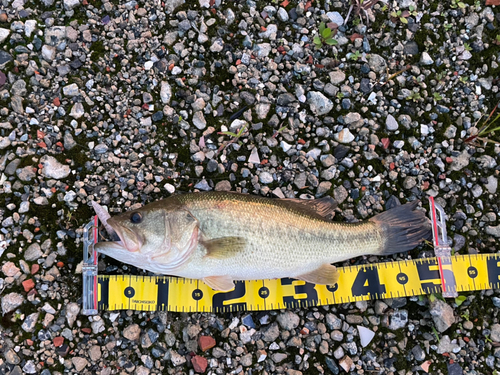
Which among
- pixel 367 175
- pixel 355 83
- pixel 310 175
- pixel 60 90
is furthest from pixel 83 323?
pixel 355 83

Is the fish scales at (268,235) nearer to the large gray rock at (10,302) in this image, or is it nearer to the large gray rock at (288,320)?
the large gray rock at (288,320)

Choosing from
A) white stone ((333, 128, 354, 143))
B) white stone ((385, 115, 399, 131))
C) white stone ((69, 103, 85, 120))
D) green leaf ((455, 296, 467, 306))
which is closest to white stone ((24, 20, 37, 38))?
white stone ((69, 103, 85, 120))

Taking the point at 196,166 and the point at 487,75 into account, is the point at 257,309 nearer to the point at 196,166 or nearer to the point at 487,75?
the point at 196,166

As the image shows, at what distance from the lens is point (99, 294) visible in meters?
3.54

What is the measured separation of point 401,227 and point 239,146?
2036 millimetres

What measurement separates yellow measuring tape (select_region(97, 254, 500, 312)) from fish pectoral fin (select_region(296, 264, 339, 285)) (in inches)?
11.4

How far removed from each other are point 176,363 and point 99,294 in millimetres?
1113

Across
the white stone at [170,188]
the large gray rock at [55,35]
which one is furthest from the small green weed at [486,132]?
the large gray rock at [55,35]

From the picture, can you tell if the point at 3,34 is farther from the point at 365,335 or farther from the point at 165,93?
the point at 365,335

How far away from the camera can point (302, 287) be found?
3732 millimetres

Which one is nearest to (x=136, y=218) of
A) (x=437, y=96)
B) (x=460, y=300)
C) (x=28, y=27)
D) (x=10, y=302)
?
(x=10, y=302)

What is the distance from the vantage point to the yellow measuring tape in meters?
3.58

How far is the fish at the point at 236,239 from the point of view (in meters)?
3.06

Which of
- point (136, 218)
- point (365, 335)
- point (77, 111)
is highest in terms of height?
point (77, 111)
